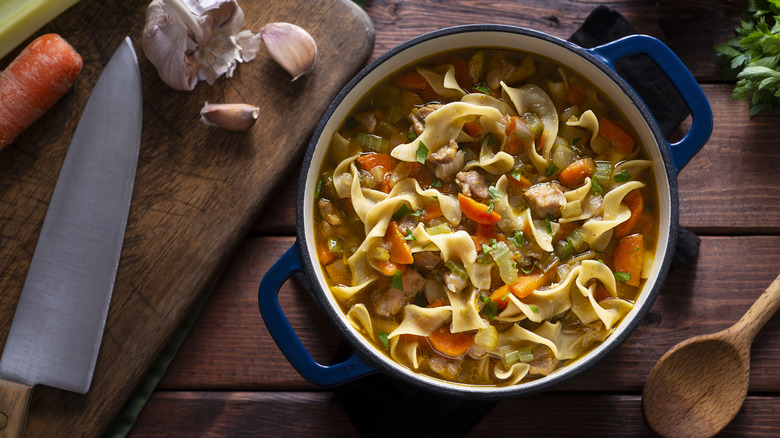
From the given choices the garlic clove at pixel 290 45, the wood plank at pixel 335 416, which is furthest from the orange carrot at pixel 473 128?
the wood plank at pixel 335 416

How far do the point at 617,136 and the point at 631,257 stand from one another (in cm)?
68

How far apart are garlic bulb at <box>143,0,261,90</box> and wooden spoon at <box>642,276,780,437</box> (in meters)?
3.16

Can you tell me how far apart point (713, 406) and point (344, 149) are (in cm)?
268

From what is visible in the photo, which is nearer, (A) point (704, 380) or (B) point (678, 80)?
(B) point (678, 80)

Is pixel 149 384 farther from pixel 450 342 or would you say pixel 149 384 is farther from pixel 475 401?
pixel 475 401

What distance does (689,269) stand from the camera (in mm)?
3568

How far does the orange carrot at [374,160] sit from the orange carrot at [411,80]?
0.42m

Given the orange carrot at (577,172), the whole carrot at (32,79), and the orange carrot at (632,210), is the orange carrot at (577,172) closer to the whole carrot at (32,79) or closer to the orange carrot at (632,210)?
the orange carrot at (632,210)

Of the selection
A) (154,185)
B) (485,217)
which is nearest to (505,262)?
(485,217)

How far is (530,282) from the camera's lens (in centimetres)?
306

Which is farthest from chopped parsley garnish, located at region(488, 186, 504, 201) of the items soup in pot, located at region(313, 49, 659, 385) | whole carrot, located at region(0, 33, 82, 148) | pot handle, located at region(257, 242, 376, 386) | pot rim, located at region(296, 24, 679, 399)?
whole carrot, located at region(0, 33, 82, 148)

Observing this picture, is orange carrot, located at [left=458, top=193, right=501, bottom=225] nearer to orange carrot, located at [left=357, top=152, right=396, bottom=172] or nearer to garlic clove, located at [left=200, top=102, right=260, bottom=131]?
orange carrot, located at [left=357, top=152, right=396, bottom=172]

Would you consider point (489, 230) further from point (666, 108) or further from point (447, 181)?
point (666, 108)

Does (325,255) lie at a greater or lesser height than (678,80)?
lesser
